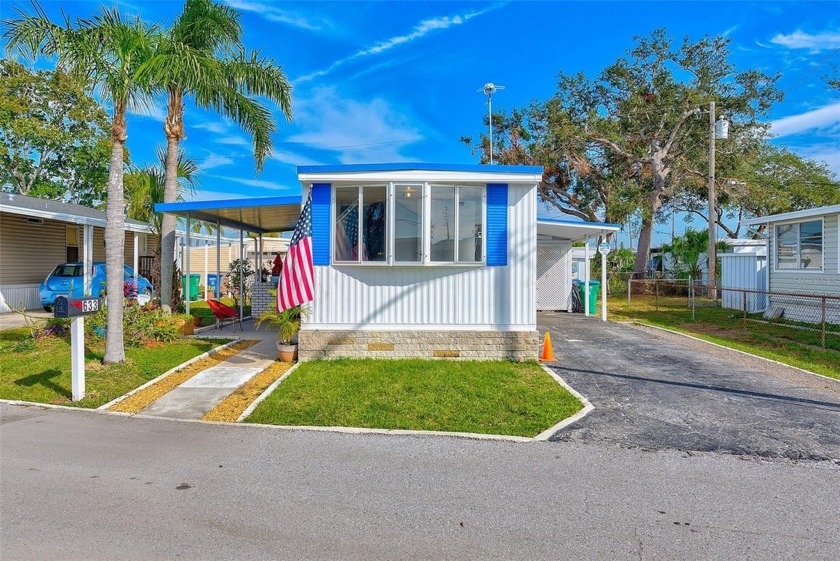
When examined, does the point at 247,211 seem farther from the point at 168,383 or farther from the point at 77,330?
the point at 77,330

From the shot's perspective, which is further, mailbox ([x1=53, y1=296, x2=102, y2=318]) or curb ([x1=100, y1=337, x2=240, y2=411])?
curb ([x1=100, y1=337, x2=240, y2=411])

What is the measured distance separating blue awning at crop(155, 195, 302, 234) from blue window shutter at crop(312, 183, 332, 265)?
74.7 inches

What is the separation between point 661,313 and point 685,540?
15385mm

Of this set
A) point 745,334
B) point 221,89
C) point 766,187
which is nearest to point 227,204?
point 221,89

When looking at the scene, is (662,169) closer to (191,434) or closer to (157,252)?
(157,252)

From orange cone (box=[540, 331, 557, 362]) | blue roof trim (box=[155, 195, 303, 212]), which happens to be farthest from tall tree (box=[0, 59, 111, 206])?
orange cone (box=[540, 331, 557, 362])

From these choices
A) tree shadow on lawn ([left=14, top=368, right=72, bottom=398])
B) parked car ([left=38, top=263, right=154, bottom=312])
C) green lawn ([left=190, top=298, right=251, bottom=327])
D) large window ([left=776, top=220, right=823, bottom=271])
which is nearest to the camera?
tree shadow on lawn ([left=14, top=368, right=72, bottom=398])

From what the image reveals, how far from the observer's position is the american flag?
810 centimetres

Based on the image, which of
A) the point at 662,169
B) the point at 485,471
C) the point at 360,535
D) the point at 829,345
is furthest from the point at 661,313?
the point at 360,535

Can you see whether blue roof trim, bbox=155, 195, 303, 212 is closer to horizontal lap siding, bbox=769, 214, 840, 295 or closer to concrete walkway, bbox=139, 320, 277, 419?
concrete walkway, bbox=139, 320, 277, 419

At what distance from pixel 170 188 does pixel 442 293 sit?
7.63 meters

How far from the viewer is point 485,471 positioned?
4.14 m

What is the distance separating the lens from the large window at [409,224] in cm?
805

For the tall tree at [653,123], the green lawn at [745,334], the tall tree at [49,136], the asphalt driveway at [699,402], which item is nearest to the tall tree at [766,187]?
the tall tree at [653,123]
